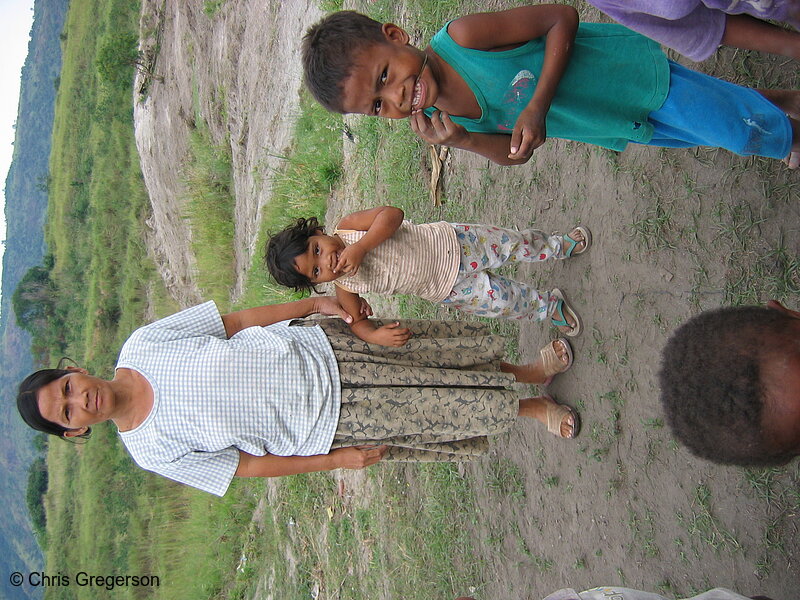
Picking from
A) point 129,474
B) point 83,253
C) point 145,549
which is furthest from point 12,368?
point 145,549

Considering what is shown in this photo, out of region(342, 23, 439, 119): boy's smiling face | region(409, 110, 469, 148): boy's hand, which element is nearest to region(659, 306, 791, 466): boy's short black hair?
region(409, 110, 469, 148): boy's hand

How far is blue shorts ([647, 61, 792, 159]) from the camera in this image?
5.63ft

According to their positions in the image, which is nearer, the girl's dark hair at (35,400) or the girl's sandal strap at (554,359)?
the girl's dark hair at (35,400)

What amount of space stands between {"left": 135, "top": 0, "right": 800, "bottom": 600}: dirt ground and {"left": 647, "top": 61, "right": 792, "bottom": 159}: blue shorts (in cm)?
34

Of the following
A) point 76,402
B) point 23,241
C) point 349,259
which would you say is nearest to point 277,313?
point 349,259

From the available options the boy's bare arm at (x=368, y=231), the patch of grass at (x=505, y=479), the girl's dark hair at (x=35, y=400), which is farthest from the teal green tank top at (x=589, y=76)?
the patch of grass at (x=505, y=479)

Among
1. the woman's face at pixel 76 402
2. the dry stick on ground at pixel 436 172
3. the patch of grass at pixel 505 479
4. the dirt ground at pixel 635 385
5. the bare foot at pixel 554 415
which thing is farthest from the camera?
the dry stick on ground at pixel 436 172

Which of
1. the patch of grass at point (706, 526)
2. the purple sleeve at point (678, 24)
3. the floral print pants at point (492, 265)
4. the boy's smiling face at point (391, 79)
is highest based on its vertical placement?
the purple sleeve at point (678, 24)

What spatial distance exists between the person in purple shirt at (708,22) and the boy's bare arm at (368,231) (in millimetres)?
1031

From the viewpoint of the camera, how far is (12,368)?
18547 mm

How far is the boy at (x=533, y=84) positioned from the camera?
1.68m

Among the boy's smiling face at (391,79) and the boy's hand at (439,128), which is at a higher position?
the boy's smiling face at (391,79)

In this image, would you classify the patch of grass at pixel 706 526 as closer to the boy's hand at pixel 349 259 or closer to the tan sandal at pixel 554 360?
the tan sandal at pixel 554 360

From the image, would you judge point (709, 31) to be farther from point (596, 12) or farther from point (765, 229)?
point (596, 12)
